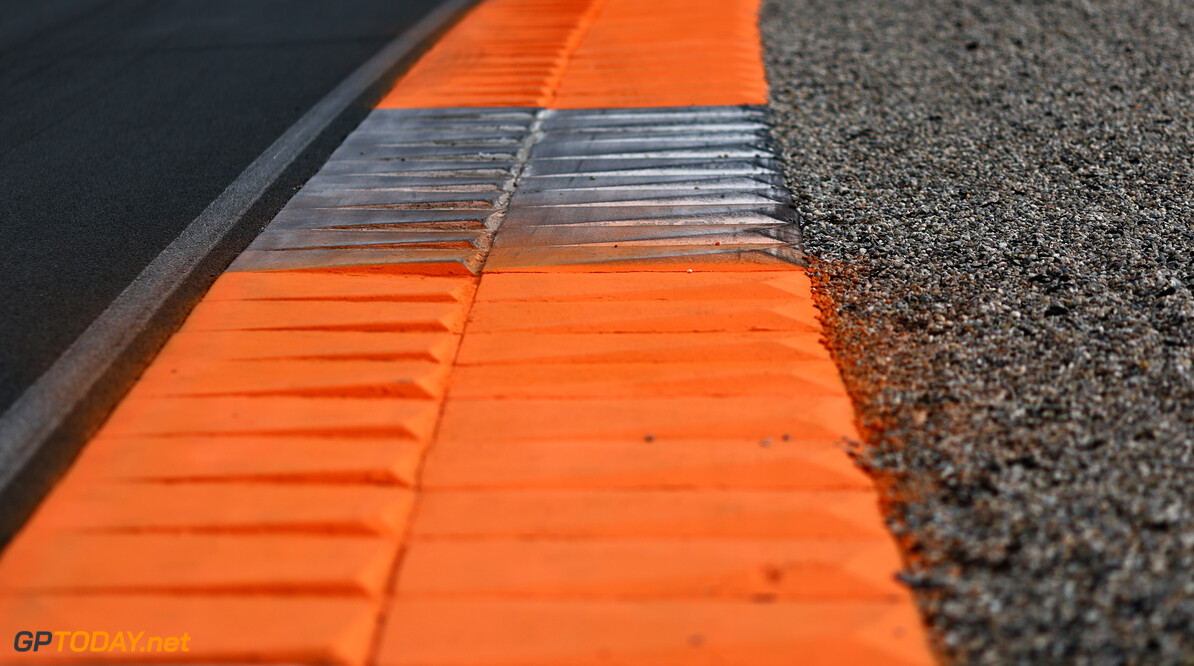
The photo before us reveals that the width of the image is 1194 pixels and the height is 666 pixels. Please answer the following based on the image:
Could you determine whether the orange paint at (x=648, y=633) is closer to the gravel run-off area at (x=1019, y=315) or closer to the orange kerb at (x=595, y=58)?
the gravel run-off area at (x=1019, y=315)

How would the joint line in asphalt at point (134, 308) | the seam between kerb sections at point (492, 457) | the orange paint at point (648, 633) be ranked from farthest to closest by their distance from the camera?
the joint line in asphalt at point (134, 308) → the seam between kerb sections at point (492, 457) → the orange paint at point (648, 633)

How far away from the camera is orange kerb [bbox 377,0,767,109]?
22.8ft

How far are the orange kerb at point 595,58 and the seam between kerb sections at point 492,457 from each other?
1624 mm

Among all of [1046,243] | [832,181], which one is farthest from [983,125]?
[1046,243]

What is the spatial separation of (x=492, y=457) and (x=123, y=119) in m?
4.95

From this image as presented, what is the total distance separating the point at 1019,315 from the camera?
3.87m

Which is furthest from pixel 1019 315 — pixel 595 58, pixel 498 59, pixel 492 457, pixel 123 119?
pixel 123 119

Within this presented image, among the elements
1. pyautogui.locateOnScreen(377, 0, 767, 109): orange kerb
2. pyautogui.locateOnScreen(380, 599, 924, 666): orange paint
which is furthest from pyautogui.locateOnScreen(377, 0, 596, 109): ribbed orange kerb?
pyautogui.locateOnScreen(380, 599, 924, 666): orange paint

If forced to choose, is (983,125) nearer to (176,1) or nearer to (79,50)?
(79,50)

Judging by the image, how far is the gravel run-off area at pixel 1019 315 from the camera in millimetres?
2568

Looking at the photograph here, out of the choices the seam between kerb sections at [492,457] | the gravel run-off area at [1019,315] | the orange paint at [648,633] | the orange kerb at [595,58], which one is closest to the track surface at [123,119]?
the seam between kerb sections at [492,457]

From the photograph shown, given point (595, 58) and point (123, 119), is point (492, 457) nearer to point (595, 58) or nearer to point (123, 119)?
point (123, 119)

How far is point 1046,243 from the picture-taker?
177 inches

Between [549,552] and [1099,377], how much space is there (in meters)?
2.07
